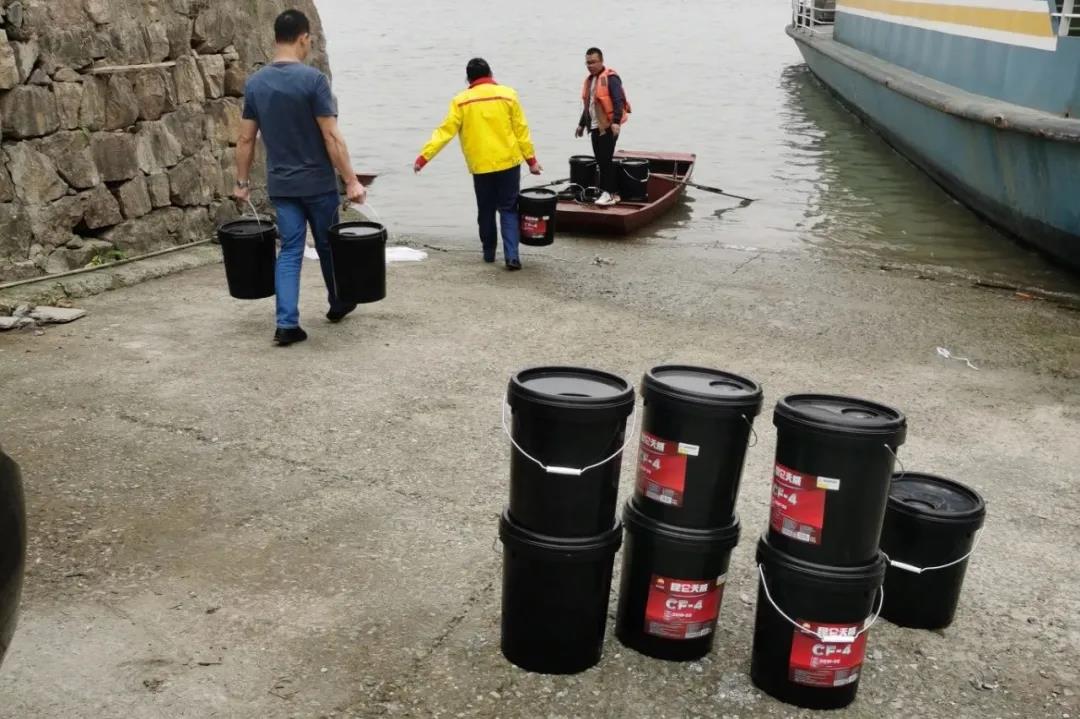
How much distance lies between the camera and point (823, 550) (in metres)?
3.39

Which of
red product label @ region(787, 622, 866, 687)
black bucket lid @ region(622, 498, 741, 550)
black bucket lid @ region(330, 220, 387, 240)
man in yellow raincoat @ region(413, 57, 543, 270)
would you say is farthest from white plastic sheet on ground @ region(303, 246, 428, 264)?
red product label @ region(787, 622, 866, 687)

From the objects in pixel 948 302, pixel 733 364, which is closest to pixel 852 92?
pixel 948 302

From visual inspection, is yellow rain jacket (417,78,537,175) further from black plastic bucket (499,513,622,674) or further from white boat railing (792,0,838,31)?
white boat railing (792,0,838,31)

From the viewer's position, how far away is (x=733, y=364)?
7113mm

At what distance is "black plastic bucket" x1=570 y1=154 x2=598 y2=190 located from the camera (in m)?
13.3

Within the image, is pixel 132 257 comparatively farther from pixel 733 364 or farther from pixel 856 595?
pixel 856 595

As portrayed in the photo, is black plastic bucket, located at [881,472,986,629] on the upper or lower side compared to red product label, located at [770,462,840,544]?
lower

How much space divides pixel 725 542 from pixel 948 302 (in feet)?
21.1

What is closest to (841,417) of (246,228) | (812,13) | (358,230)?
(358,230)

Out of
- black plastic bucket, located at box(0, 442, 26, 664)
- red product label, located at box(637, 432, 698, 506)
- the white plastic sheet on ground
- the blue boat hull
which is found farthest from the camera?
the blue boat hull

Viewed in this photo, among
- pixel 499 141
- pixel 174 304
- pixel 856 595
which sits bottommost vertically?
pixel 174 304

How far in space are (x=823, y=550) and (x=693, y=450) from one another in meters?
0.52

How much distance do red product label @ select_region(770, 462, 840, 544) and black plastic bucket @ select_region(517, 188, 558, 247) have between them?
249 inches

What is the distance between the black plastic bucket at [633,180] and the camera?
44.3 feet
